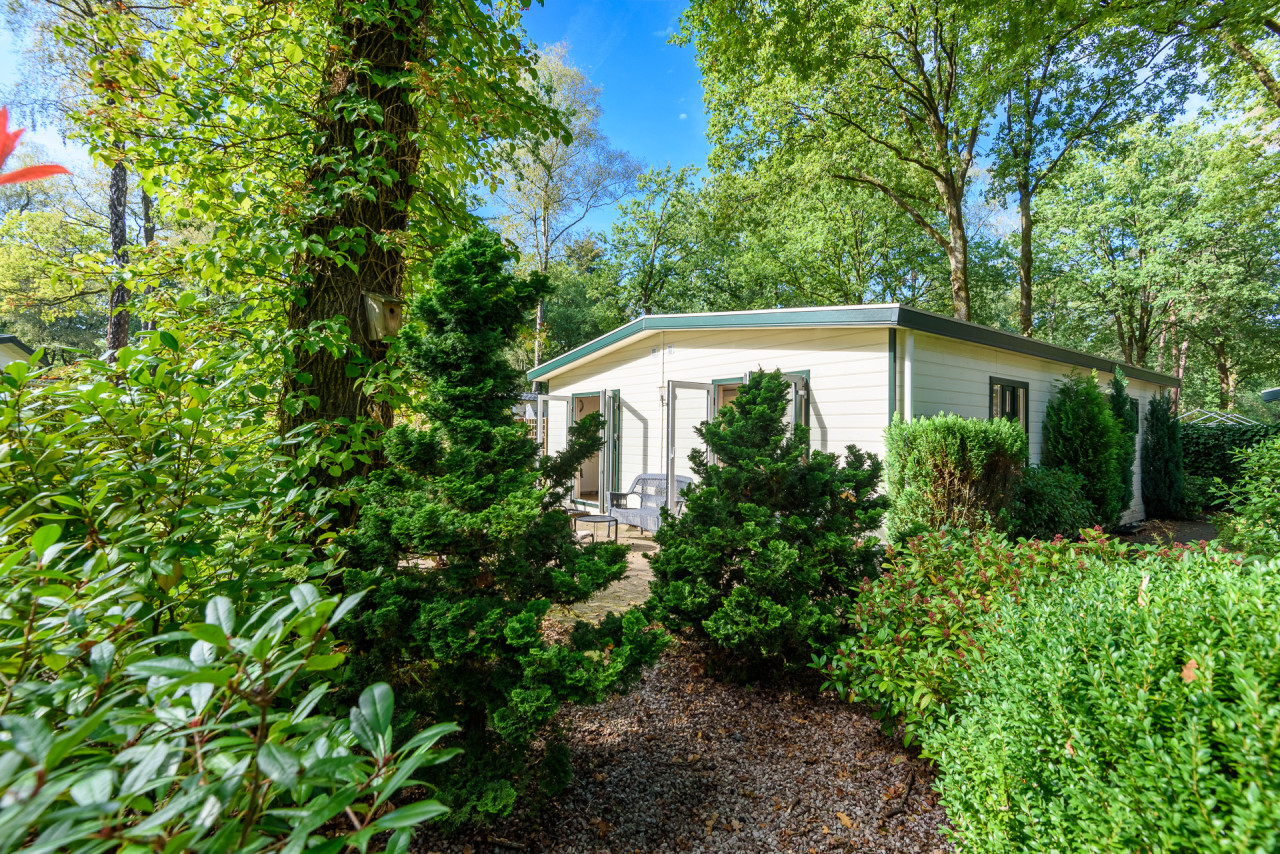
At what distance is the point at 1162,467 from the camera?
37.8 feet

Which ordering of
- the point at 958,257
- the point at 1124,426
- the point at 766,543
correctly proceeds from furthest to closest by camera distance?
the point at 958,257
the point at 1124,426
the point at 766,543

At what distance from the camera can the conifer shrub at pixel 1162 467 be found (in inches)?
454

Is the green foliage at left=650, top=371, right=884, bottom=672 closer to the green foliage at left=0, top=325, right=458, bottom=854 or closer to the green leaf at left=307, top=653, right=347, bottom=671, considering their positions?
the green foliage at left=0, top=325, right=458, bottom=854

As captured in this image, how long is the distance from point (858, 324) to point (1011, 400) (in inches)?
166

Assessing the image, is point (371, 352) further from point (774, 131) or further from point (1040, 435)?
point (774, 131)

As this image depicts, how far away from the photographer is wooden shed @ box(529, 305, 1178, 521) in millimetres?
6480

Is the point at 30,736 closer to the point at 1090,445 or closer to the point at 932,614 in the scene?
the point at 932,614

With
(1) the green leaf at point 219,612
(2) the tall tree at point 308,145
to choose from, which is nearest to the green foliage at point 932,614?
(1) the green leaf at point 219,612

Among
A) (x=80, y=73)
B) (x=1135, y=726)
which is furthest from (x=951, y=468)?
(x=80, y=73)

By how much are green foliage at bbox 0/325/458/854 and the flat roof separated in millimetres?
5888

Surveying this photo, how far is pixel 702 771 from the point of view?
248 cm

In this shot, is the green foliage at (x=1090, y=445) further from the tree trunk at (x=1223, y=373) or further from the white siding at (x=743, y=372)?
the tree trunk at (x=1223, y=373)

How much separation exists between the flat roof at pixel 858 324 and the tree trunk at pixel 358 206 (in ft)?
16.1

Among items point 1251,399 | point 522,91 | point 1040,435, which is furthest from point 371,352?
point 1251,399
